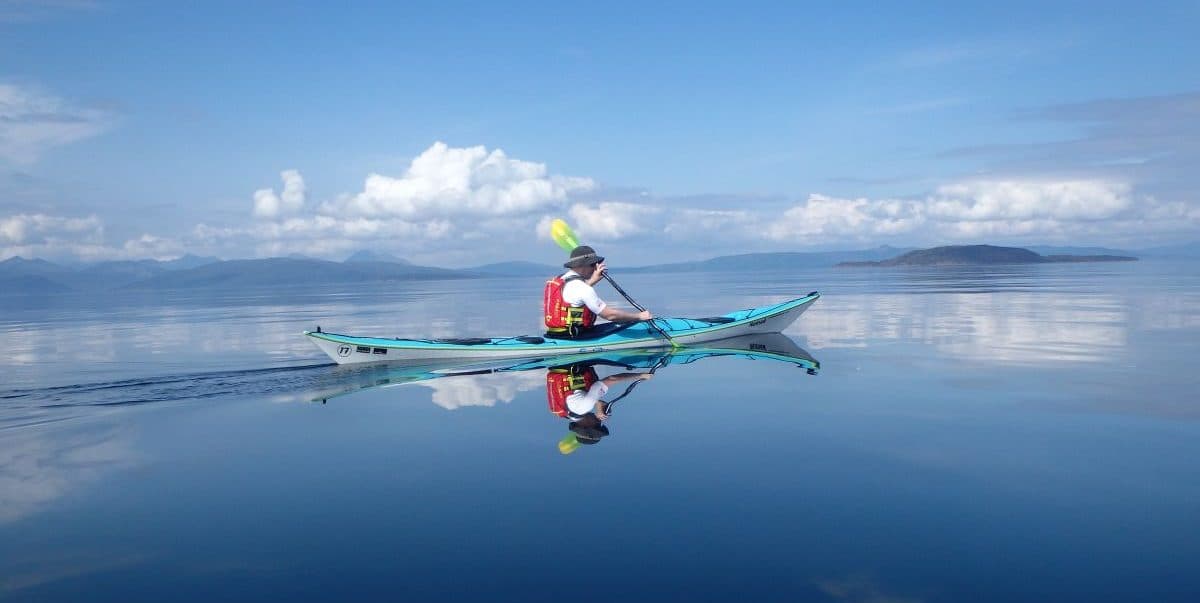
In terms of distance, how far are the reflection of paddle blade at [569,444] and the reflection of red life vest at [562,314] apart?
6484 millimetres

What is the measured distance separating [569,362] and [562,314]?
3.27ft

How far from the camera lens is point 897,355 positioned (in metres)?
14.7

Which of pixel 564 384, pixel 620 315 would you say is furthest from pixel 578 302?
pixel 564 384

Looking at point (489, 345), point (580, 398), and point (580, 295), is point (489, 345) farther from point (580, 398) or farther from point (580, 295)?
point (580, 398)

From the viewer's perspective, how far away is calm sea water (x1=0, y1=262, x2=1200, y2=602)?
469 cm

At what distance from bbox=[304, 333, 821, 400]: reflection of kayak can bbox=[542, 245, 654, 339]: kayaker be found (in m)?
0.57

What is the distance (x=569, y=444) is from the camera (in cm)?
811

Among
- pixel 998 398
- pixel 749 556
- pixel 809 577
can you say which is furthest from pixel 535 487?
pixel 998 398

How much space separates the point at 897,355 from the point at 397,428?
10.3m

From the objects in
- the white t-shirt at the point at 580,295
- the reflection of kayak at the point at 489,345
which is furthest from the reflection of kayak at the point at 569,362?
the white t-shirt at the point at 580,295

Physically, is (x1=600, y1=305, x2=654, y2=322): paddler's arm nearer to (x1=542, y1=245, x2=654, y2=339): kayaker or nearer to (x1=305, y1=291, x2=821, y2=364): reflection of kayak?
(x1=542, y1=245, x2=654, y2=339): kayaker

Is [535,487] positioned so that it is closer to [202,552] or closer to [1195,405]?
[202,552]

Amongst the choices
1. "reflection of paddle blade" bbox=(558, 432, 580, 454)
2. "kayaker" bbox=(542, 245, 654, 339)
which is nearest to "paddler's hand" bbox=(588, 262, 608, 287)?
"kayaker" bbox=(542, 245, 654, 339)

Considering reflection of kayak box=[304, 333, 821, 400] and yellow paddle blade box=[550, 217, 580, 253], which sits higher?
yellow paddle blade box=[550, 217, 580, 253]
